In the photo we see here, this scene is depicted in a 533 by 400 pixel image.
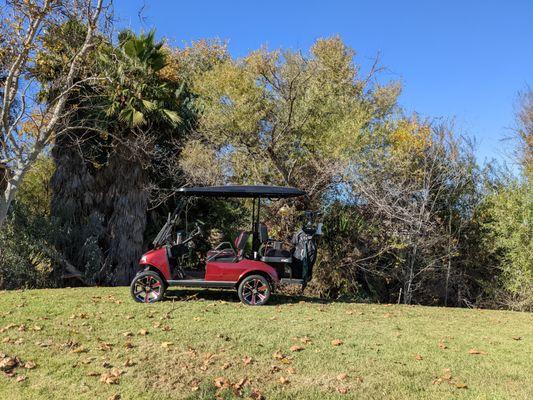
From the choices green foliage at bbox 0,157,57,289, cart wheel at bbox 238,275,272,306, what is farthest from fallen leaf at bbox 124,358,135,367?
green foliage at bbox 0,157,57,289

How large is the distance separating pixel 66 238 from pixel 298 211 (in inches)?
267

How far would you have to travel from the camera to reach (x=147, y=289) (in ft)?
28.2

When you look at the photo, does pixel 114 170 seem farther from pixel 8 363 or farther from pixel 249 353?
pixel 249 353

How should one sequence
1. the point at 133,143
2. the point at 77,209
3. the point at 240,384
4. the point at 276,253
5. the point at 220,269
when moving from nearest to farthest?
1. the point at 240,384
2. the point at 220,269
3. the point at 276,253
4. the point at 133,143
5. the point at 77,209

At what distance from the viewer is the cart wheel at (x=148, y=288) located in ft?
28.0

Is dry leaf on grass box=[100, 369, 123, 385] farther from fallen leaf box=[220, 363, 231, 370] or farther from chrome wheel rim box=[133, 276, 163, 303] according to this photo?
chrome wheel rim box=[133, 276, 163, 303]

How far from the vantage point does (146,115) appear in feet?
48.5

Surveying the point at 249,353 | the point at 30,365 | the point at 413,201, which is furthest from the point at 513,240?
the point at 30,365

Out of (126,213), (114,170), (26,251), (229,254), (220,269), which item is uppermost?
(114,170)

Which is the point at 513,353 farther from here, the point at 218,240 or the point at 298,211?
the point at 218,240

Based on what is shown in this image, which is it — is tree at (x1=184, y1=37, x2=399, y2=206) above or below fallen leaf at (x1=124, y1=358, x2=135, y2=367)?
above

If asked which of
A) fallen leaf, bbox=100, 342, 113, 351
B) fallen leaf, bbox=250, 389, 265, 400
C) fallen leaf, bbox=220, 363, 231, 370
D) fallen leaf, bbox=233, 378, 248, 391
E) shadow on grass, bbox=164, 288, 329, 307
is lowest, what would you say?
fallen leaf, bbox=250, 389, 265, 400

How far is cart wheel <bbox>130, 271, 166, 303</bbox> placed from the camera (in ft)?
28.0

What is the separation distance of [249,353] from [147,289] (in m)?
3.59
